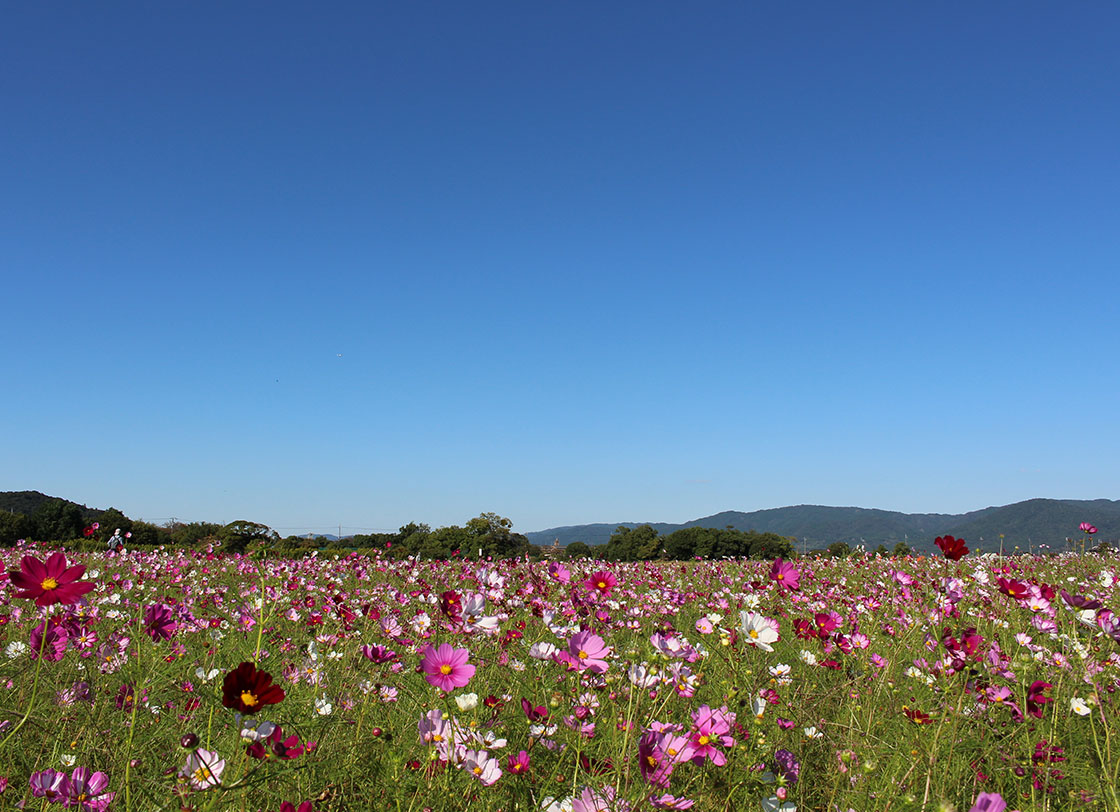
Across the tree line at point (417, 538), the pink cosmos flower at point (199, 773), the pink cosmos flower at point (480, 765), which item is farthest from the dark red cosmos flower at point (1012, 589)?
the tree line at point (417, 538)

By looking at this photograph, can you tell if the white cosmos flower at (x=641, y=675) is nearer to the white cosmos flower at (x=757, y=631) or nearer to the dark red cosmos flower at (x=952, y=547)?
the white cosmos flower at (x=757, y=631)

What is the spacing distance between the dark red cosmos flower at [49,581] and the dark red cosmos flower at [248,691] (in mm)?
421

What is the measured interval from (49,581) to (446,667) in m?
0.94

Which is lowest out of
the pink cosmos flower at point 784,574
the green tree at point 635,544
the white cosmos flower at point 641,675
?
the green tree at point 635,544

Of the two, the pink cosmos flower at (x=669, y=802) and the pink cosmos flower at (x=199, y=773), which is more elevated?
the pink cosmos flower at (x=199, y=773)

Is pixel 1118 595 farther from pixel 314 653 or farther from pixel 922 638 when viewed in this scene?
pixel 314 653

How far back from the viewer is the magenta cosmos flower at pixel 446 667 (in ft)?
5.33

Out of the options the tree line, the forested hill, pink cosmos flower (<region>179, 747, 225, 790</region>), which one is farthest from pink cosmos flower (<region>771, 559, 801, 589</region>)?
the forested hill

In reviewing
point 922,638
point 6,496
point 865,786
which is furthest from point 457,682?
point 6,496

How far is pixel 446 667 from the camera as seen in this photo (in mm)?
1674

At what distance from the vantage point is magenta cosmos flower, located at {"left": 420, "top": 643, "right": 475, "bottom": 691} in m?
1.63

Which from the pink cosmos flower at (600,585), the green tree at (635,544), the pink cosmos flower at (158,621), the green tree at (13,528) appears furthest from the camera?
the green tree at (635,544)

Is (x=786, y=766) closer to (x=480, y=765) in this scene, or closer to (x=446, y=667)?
(x=480, y=765)

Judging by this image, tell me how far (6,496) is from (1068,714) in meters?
65.6
